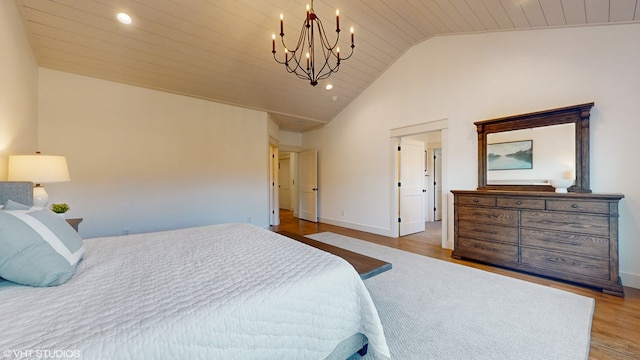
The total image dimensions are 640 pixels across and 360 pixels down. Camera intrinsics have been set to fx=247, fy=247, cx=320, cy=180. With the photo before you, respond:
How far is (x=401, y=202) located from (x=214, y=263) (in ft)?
13.5

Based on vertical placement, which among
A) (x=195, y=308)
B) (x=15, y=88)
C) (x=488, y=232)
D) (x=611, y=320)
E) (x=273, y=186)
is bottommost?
(x=611, y=320)

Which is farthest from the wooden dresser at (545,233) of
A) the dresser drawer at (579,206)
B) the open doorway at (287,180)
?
the open doorway at (287,180)

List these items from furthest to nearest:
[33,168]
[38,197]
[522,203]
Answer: [522,203], [38,197], [33,168]

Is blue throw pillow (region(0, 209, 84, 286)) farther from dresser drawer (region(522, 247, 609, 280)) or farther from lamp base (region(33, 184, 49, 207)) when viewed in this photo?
dresser drawer (region(522, 247, 609, 280))

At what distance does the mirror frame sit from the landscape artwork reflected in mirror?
0.09 meters

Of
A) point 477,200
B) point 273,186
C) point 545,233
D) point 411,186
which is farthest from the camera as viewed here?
point 273,186

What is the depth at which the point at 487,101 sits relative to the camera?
11.4 ft

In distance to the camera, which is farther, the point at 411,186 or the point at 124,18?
the point at 411,186

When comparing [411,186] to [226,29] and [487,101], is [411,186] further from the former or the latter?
→ [226,29]

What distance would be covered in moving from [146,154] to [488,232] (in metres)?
4.99

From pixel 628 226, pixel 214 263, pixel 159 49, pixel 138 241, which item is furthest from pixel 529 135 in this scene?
pixel 159 49

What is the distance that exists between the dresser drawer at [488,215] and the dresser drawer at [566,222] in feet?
0.34

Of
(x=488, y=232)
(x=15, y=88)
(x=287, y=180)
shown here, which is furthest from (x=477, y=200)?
(x=287, y=180)

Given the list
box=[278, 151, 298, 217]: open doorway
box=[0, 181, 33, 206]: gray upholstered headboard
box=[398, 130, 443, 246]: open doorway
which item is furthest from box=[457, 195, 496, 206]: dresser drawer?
box=[278, 151, 298, 217]: open doorway
